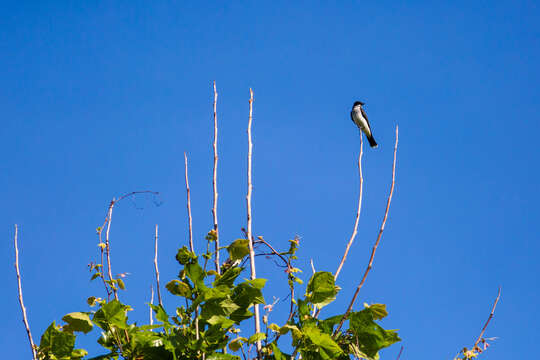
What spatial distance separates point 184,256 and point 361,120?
475 inches

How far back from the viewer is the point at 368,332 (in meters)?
2.62

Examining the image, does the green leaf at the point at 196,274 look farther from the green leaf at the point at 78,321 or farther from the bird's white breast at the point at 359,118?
the bird's white breast at the point at 359,118

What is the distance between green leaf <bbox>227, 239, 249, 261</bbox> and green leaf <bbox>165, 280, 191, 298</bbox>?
1.02ft

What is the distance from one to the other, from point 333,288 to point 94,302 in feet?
3.85

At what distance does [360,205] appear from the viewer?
3238 millimetres

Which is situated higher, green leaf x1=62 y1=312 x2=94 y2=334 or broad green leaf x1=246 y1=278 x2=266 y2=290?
broad green leaf x1=246 y1=278 x2=266 y2=290

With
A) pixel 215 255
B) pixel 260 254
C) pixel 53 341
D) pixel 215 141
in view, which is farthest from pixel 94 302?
pixel 215 141

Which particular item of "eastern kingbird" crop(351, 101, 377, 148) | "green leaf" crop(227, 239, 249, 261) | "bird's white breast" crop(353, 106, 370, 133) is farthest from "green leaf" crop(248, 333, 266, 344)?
"bird's white breast" crop(353, 106, 370, 133)

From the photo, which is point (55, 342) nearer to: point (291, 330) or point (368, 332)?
point (291, 330)

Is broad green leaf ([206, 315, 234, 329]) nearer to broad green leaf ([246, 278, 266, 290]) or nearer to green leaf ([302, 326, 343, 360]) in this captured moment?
broad green leaf ([246, 278, 266, 290])

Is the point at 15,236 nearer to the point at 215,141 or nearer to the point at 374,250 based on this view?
the point at 215,141

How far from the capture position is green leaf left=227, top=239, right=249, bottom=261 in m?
2.72

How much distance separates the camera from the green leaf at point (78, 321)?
255 cm

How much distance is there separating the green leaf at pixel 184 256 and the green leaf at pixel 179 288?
0.33 feet
